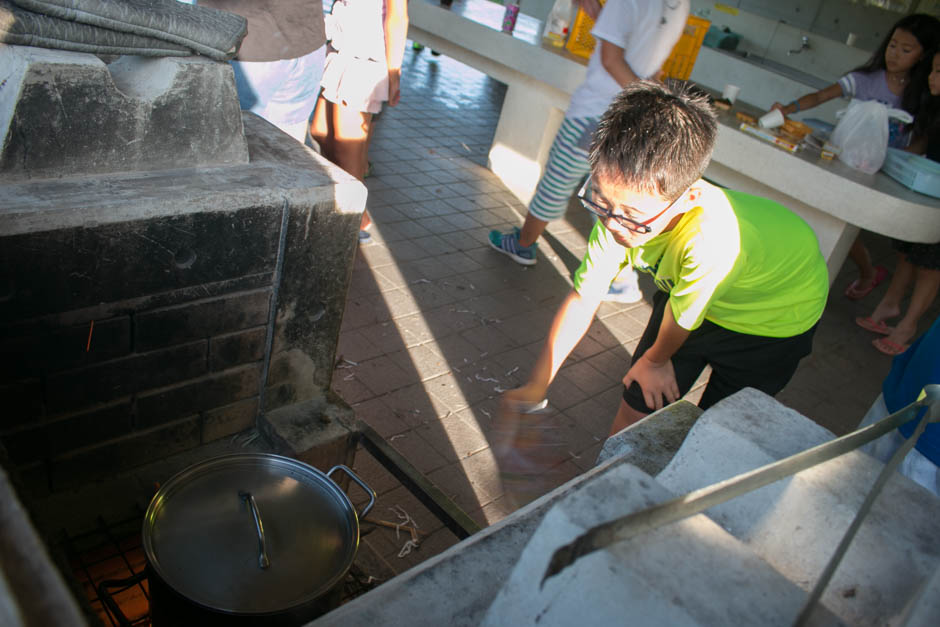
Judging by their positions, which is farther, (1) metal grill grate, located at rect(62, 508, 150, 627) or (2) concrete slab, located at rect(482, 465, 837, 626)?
(1) metal grill grate, located at rect(62, 508, 150, 627)

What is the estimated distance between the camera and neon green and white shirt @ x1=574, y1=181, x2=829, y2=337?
7.63 ft

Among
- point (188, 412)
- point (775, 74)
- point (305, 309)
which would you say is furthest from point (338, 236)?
point (775, 74)

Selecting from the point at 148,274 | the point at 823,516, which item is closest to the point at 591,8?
the point at 148,274

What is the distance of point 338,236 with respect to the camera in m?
2.28

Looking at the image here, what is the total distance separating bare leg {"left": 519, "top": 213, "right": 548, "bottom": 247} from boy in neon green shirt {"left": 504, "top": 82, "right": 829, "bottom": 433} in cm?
217

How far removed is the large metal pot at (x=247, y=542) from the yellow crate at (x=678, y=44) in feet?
15.3

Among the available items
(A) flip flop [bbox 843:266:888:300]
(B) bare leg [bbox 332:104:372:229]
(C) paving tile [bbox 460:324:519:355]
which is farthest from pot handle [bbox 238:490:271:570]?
(A) flip flop [bbox 843:266:888:300]

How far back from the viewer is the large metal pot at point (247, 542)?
5.16 feet

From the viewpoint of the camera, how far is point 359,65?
4281 mm

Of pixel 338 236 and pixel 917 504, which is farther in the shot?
pixel 338 236

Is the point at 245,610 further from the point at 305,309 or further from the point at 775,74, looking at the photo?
the point at 775,74

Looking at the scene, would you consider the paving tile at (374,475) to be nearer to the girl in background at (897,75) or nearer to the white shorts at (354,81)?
the white shorts at (354,81)

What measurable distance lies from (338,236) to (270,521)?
90 cm

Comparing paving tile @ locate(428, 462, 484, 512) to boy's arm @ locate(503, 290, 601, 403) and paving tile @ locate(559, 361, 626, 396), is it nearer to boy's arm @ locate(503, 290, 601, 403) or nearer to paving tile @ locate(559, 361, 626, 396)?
boy's arm @ locate(503, 290, 601, 403)
